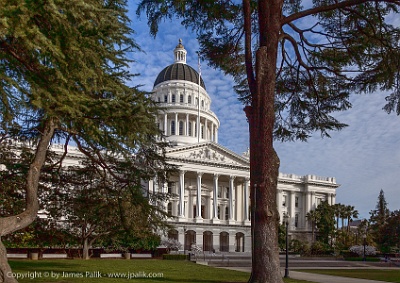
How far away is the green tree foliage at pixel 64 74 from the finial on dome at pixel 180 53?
283 ft

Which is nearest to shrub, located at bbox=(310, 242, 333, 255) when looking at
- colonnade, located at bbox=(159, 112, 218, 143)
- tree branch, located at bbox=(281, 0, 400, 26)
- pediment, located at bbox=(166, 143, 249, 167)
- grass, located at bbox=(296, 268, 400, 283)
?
pediment, located at bbox=(166, 143, 249, 167)

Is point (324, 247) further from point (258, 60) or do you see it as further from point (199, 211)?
point (258, 60)

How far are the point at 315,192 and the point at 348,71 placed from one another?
84.5 meters

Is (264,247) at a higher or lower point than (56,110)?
lower

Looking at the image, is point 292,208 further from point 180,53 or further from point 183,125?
point 180,53

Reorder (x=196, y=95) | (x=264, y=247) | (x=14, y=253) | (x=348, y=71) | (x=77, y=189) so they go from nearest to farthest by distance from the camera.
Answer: (x=264, y=247) → (x=348, y=71) → (x=77, y=189) → (x=14, y=253) → (x=196, y=95)

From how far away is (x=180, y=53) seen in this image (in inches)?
3922

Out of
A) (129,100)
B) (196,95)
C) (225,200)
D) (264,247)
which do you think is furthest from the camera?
(196,95)

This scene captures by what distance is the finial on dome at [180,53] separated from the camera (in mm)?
99000

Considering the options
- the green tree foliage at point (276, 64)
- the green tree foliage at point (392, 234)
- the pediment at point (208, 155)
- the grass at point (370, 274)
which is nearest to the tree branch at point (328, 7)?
→ the green tree foliage at point (276, 64)

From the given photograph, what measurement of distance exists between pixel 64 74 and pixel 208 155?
68495 millimetres

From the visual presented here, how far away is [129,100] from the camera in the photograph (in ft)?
40.7

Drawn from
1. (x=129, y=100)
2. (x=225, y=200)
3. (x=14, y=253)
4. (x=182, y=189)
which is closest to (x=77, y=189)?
(x=129, y=100)

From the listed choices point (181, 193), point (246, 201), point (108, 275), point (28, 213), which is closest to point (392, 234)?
point (246, 201)
